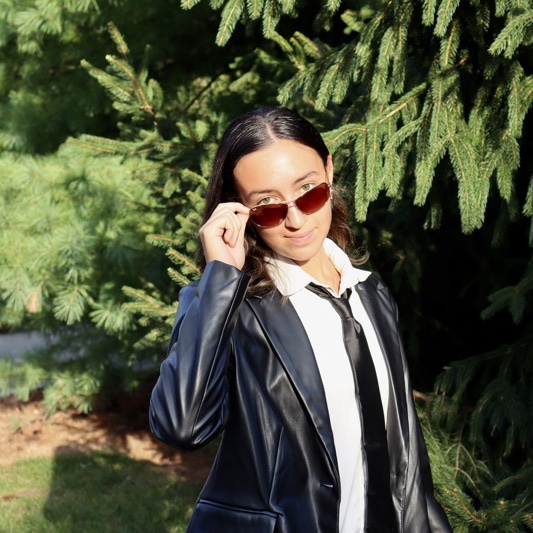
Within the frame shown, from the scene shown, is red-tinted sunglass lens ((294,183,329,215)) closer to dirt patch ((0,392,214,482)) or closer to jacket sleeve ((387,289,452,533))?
jacket sleeve ((387,289,452,533))

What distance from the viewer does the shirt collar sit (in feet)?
6.24

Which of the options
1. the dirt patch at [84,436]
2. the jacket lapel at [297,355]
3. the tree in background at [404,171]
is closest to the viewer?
the jacket lapel at [297,355]

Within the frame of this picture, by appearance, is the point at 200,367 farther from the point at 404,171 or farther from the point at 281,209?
the point at 404,171

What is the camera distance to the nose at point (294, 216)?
1.85 meters

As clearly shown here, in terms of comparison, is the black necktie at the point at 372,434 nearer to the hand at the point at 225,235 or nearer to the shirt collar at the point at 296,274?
the shirt collar at the point at 296,274

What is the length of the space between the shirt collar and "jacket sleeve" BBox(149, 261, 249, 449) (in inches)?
6.5

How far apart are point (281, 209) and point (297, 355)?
32cm

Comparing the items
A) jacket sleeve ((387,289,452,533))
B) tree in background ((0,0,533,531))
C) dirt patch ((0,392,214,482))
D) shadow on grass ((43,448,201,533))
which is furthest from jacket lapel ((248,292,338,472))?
dirt patch ((0,392,214,482))

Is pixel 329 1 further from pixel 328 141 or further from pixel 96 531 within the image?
pixel 96 531

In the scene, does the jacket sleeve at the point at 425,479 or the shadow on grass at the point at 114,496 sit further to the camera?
the shadow on grass at the point at 114,496

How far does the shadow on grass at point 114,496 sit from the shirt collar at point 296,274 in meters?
2.91

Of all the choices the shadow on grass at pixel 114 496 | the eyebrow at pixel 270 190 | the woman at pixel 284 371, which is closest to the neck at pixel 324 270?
the woman at pixel 284 371

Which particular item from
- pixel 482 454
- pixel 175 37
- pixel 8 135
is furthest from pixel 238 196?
pixel 8 135

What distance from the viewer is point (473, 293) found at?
16.2 feet
